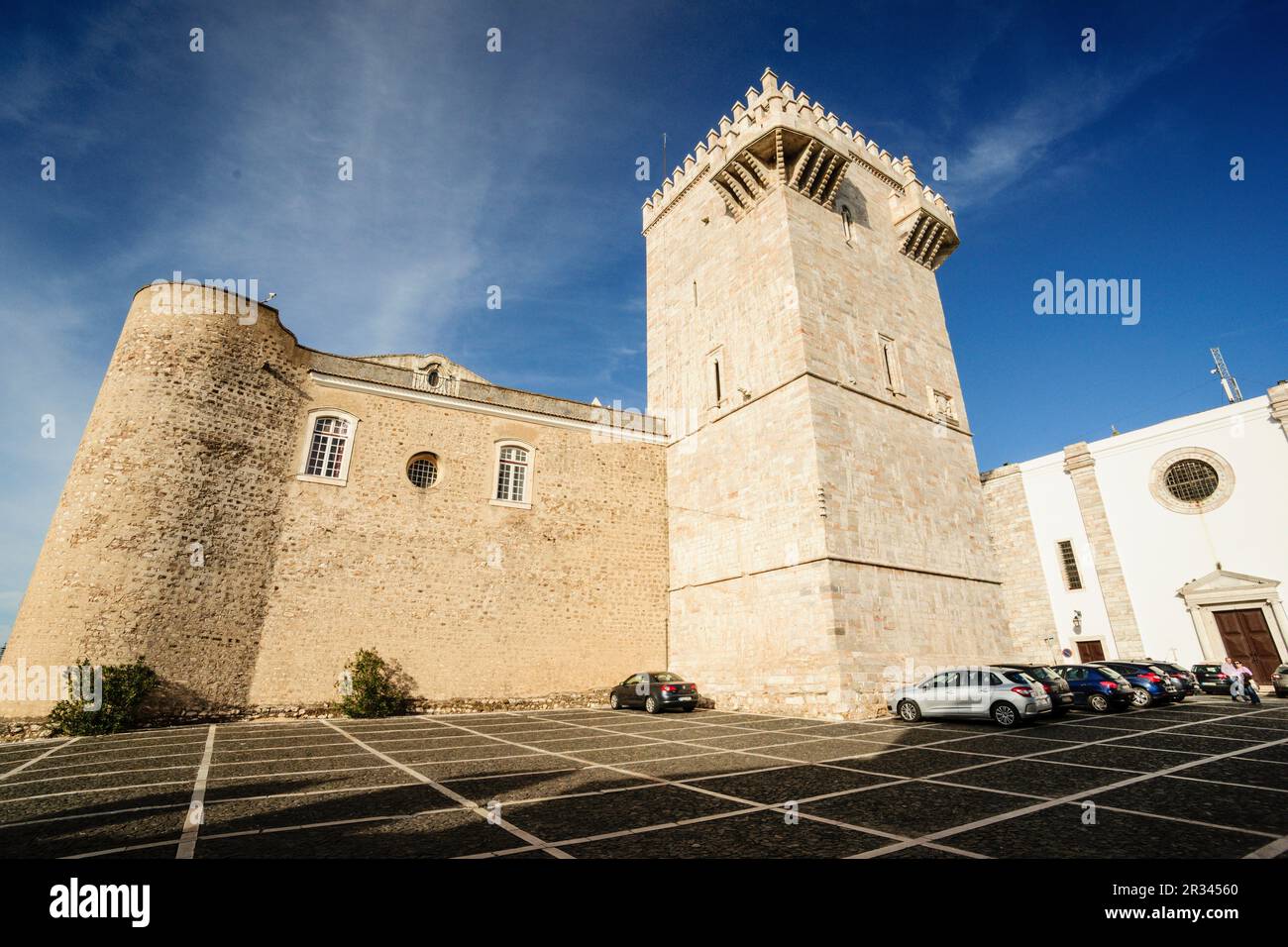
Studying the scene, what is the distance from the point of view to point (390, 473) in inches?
637

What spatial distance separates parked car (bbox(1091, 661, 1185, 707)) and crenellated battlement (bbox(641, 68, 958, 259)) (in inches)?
608

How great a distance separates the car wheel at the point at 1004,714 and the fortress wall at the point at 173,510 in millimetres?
16810

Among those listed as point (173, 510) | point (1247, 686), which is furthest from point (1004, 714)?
point (173, 510)

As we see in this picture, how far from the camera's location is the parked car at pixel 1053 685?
12.6 metres

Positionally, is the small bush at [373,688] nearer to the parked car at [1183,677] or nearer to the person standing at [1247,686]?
the parked car at [1183,677]

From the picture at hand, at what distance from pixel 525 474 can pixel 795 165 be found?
12.9m

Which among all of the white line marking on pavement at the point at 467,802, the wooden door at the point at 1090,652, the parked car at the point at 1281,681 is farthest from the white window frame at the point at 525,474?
the parked car at the point at 1281,681

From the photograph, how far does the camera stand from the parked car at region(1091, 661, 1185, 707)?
49.8 feet

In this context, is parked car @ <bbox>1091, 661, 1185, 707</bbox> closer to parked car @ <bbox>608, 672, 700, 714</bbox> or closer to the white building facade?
the white building facade

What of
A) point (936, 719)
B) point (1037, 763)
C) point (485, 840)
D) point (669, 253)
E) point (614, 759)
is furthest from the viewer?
point (669, 253)
